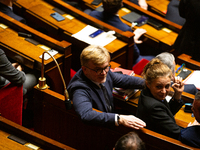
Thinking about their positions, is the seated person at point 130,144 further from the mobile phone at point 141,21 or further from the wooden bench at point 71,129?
the mobile phone at point 141,21

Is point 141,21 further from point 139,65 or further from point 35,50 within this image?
point 35,50

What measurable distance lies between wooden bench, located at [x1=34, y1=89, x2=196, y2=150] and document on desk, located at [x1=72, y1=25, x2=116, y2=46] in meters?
1.11

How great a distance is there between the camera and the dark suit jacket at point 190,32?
3246mm

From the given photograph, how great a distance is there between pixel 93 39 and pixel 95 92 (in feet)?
4.07

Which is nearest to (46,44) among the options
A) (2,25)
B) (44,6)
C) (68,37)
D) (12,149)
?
(68,37)

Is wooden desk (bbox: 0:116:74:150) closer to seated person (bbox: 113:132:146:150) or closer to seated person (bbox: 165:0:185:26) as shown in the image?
seated person (bbox: 113:132:146:150)

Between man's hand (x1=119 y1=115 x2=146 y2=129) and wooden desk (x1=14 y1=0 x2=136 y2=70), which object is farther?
wooden desk (x1=14 y1=0 x2=136 y2=70)

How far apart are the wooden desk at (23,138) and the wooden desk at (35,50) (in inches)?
35.4

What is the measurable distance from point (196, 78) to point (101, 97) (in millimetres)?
1118

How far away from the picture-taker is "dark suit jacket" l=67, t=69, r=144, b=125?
6.35ft

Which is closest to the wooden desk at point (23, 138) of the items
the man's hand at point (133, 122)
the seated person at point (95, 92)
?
the seated person at point (95, 92)

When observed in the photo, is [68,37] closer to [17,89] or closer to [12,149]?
[17,89]

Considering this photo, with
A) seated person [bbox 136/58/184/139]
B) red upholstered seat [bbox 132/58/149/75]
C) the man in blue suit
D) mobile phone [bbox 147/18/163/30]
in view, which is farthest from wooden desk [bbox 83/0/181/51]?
seated person [bbox 136/58/184/139]

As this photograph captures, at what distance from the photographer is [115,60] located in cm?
324
